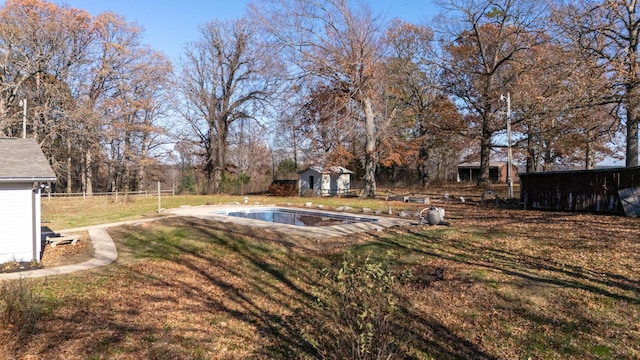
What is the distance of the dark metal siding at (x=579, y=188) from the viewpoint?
13.1m

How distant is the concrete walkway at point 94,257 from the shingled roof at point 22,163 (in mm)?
2310

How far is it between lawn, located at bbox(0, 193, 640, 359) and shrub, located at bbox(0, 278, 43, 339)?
0.37 ft

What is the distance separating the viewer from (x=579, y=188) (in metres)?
14.7

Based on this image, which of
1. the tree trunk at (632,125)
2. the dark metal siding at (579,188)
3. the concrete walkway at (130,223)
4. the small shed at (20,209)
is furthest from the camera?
the tree trunk at (632,125)

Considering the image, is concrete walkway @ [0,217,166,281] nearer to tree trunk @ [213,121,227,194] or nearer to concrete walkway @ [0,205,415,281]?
concrete walkway @ [0,205,415,281]

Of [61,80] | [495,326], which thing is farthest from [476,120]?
[61,80]

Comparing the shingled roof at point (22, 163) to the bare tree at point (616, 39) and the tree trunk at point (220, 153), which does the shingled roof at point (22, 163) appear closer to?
the bare tree at point (616, 39)

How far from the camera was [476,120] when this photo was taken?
104 ft

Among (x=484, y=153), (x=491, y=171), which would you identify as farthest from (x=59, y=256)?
(x=491, y=171)

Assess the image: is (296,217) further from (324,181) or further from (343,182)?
(343,182)

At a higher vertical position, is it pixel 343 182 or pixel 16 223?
pixel 343 182

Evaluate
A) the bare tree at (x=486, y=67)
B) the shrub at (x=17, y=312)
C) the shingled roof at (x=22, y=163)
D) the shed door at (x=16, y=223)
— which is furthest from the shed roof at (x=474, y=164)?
the shrub at (x=17, y=312)

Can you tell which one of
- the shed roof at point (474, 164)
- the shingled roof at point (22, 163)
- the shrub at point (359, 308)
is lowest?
the shrub at point (359, 308)

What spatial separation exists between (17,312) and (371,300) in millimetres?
5087
